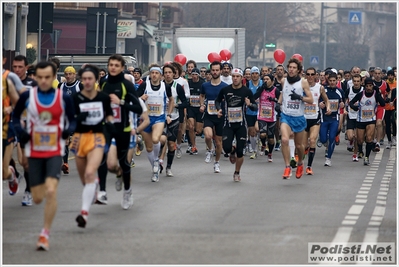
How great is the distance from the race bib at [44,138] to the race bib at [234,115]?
260 inches

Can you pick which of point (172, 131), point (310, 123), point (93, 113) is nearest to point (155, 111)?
point (172, 131)

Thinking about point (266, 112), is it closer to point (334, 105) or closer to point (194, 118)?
point (334, 105)

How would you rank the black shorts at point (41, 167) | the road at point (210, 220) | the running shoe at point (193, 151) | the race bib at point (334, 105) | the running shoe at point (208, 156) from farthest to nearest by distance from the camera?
the running shoe at point (193, 151), the race bib at point (334, 105), the running shoe at point (208, 156), the black shorts at point (41, 167), the road at point (210, 220)

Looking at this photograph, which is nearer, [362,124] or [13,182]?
[13,182]

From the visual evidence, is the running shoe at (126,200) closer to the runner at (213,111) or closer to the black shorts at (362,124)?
the runner at (213,111)

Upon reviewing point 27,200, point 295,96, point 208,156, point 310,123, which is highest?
point 295,96

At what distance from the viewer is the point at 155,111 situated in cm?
1633

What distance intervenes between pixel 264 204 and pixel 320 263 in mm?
4454

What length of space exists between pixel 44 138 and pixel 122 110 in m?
2.56

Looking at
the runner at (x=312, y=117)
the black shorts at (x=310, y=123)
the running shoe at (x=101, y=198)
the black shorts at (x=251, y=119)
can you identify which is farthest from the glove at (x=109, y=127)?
the black shorts at (x=251, y=119)

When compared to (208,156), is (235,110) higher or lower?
higher

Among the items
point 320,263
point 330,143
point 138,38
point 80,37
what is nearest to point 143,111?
point 320,263

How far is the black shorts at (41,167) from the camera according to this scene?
10234mm

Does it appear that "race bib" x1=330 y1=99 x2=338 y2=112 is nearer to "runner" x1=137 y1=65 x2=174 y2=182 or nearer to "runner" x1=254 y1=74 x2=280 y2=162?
"runner" x1=254 y1=74 x2=280 y2=162
